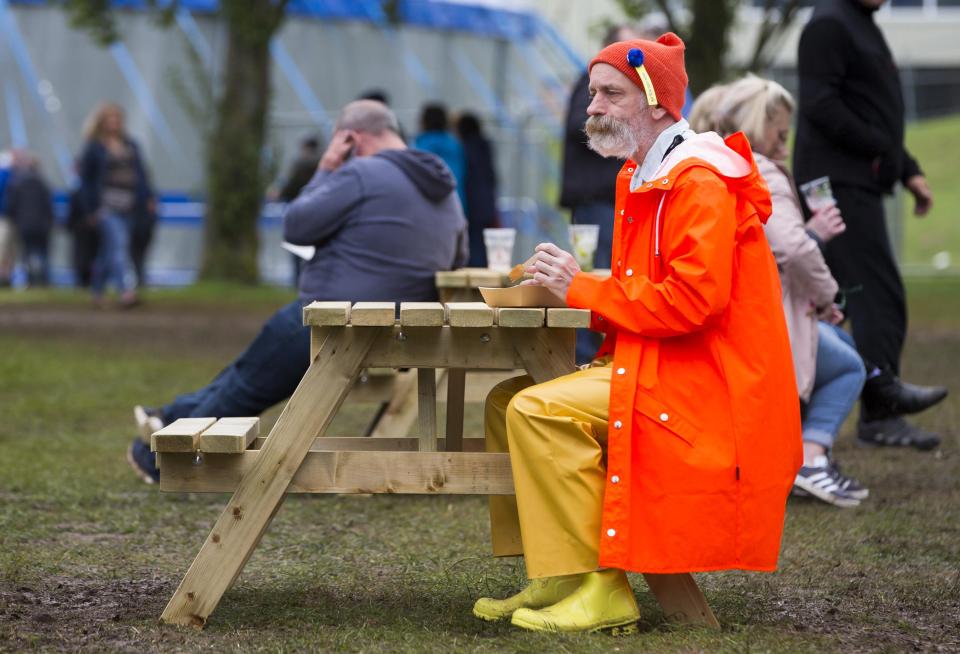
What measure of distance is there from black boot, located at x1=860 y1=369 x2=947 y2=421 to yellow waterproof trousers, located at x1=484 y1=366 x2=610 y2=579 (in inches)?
137

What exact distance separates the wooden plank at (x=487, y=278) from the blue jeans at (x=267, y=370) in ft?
2.13

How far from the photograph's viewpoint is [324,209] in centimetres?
557

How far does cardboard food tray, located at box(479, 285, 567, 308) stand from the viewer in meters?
3.88

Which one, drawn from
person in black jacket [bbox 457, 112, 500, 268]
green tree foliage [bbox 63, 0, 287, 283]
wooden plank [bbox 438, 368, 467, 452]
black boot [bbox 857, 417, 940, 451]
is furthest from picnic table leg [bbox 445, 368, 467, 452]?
green tree foliage [bbox 63, 0, 287, 283]

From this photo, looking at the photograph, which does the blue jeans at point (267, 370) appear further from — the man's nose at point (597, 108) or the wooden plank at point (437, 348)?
the man's nose at point (597, 108)

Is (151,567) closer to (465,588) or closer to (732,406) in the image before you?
(465,588)

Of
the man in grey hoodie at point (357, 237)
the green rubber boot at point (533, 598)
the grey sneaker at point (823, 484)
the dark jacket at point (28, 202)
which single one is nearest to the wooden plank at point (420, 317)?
the green rubber boot at point (533, 598)

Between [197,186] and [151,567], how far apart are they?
19.4 meters

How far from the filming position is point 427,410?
165 inches

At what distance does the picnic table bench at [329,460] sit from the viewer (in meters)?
3.84

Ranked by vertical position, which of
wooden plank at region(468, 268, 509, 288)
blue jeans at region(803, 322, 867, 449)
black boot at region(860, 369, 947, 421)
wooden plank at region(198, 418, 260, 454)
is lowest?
black boot at region(860, 369, 947, 421)

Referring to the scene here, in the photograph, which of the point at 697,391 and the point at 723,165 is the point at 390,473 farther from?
the point at 723,165

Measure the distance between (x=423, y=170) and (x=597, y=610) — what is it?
94.4 inches

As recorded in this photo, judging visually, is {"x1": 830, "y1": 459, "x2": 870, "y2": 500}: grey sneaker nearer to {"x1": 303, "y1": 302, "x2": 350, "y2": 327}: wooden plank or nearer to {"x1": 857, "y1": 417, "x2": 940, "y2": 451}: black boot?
{"x1": 857, "y1": 417, "x2": 940, "y2": 451}: black boot
